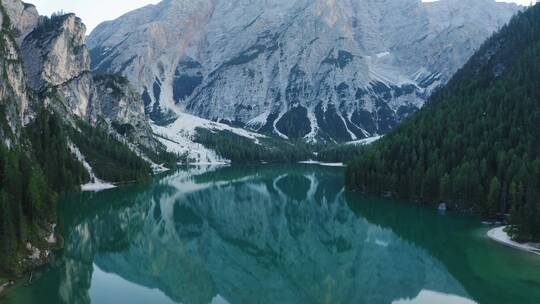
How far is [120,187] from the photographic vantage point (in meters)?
162

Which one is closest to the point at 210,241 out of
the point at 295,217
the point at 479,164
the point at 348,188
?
the point at 295,217

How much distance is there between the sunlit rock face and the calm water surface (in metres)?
0.19

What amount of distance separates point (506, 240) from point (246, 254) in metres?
40.4

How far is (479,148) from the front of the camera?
123 metres

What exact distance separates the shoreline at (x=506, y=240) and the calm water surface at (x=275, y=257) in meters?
1.63

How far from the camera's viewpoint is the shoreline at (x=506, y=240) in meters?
74.2

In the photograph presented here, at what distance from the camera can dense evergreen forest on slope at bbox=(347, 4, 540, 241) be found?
102m

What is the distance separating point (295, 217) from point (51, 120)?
3442 inches

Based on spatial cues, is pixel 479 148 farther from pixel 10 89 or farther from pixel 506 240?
pixel 10 89

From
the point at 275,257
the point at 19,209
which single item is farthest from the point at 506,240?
the point at 19,209

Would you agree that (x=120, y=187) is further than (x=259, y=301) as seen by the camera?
Yes

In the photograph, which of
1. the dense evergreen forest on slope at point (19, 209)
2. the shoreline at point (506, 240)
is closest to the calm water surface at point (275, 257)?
the shoreline at point (506, 240)

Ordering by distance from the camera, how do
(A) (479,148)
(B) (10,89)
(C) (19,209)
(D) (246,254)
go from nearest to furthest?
(C) (19,209), (D) (246,254), (B) (10,89), (A) (479,148)

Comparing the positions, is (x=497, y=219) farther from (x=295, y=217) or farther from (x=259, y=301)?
(x=259, y=301)
